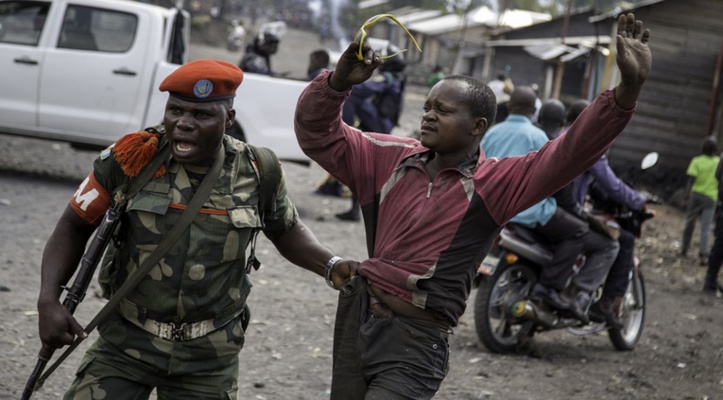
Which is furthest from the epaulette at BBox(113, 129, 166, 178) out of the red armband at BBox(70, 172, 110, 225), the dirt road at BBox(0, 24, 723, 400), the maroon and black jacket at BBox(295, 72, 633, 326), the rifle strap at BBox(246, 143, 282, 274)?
the dirt road at BBox(0, 24, 723, 400)

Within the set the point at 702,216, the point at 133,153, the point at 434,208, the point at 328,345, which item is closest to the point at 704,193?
the point at 702,216

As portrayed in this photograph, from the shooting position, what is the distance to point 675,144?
2122 centimetres

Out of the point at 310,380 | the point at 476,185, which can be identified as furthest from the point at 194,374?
the point at 310,380

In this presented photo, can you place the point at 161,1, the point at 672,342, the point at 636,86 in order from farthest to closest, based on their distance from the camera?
the point at 161,1, the point at 672,342, the point at 636,86

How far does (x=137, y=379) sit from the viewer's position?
315 cm

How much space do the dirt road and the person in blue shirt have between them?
1.70 feet

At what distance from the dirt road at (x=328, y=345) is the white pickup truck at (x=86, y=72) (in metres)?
0.78

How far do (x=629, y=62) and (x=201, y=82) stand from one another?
4.36 feet

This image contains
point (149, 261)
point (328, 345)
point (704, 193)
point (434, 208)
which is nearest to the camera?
point (149, 261)

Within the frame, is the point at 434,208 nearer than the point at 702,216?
Yes

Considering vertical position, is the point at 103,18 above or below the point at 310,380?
above

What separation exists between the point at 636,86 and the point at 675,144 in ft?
63.3

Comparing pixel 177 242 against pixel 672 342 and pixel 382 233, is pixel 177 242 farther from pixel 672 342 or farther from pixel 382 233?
pixel 672 342

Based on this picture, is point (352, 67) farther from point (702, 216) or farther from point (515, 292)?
point (702, 216)
